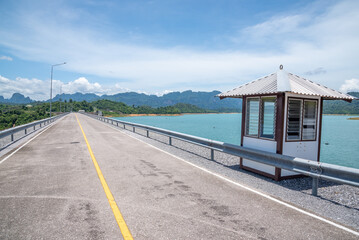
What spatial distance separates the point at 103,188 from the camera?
6.34 metres

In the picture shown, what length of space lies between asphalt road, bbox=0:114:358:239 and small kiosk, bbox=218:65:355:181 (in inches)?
87.7

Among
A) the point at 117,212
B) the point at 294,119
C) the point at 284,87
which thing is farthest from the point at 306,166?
the point at 117,212

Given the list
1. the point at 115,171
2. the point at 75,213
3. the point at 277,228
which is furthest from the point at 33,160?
the point at 277,228

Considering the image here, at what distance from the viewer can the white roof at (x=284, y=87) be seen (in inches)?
307

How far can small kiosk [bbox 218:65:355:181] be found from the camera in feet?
25.9

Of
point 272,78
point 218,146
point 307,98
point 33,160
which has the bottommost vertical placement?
point 33,160

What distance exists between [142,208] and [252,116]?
18.7 ft

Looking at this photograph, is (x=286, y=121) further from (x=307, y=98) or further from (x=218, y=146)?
(x=218, y=146)

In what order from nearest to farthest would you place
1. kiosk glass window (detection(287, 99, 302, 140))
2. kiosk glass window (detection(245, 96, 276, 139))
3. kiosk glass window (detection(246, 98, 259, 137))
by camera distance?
kiosk glass window (detection(287, 99, 302, 140)), kiosk glass window (detection(245, 96, 276, 139)), kiosk glass window (detection(246, 98, 259, 137))

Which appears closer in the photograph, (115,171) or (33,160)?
(115,171)

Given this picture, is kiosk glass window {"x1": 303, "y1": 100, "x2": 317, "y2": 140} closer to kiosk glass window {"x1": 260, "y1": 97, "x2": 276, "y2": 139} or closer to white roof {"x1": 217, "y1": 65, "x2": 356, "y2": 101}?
white roof {"x1": 217, "y1": 65, "x2": 356, "y2": 101}

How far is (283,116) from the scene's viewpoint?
7852 millimetres

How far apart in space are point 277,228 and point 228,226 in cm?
83

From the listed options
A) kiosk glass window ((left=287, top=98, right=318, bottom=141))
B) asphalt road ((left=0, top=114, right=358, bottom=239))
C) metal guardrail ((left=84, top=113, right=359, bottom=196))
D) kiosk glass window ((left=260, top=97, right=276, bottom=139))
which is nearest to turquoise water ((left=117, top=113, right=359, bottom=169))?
kiosk glass window ((left=287, top=98, right=318, bottom=141))
